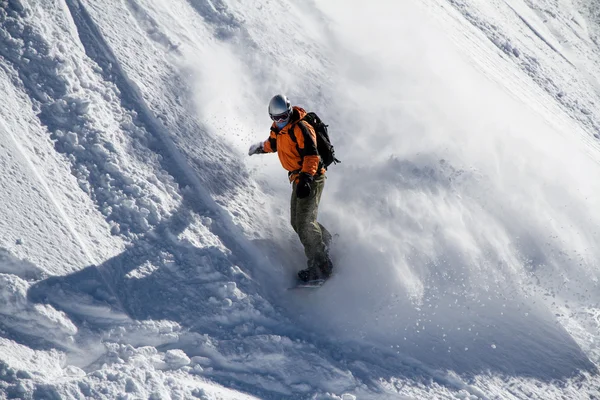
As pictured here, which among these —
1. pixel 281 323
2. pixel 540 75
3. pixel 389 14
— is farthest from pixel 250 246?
pixel 540 75

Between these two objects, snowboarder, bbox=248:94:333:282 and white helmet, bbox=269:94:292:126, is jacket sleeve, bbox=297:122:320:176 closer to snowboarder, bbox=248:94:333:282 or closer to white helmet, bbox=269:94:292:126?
snowboarder, bbox=248:94:333:282

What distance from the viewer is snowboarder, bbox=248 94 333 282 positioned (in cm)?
590

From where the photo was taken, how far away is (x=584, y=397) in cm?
611

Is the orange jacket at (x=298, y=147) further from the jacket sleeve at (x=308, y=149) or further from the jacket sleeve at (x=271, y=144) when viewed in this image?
the jacket sleeve at (x=271, y=144)

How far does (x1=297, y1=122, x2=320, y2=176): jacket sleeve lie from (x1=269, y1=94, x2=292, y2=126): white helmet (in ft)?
0.59

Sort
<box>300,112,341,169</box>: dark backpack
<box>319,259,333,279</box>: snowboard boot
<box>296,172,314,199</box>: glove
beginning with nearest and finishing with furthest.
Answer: <box>296,172,314,199</box>: glove → <box>300,112,341,169</box>: dark backpack → <box>319,259,333,279</box>: snowboard boot

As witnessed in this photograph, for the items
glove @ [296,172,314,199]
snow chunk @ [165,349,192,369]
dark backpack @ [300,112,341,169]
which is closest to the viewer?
snow chunk @ [165,349,192,369]

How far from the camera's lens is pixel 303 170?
5914mm

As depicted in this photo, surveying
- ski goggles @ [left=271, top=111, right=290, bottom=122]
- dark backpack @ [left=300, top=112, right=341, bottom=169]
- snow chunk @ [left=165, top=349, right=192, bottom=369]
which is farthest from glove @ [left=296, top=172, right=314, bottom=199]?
snow chunk @ [left=165, top=349, right=192, bottom=369]

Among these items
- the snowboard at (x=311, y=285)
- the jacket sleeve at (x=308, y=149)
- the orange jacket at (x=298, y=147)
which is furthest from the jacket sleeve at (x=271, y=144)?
the snowboard at (x=311, y=285)

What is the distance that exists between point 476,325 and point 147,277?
4.06m

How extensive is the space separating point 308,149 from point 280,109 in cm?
56

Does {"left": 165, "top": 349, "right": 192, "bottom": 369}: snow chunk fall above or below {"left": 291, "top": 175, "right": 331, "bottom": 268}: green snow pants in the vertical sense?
below

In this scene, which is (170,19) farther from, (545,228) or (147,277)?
(545,228)
